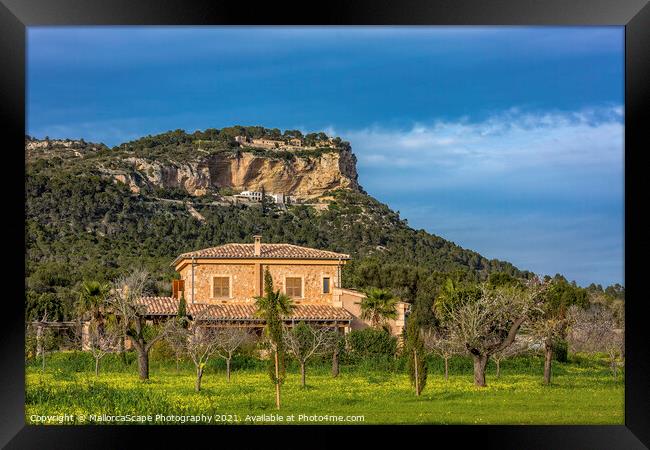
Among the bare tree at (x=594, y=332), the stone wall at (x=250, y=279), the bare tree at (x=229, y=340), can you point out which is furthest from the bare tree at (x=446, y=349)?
the stone wall at (x=250, y=279)

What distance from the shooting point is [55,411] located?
1016cm

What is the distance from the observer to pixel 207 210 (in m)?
29.8

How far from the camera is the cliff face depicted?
30234 millimetres

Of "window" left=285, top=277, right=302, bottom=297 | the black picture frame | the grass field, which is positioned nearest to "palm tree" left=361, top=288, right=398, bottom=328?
"window" left=285, top=277, right=302, bottom=297

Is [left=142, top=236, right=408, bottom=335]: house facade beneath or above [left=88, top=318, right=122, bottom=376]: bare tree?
above

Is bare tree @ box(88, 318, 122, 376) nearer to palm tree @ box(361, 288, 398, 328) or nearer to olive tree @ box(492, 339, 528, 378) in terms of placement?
palm tree @ box(361, 288, 398, 328)

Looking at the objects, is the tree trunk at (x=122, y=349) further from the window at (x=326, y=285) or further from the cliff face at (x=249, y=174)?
the cliff face at (x=249, y=174)

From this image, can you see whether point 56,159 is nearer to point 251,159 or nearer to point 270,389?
point 251,159

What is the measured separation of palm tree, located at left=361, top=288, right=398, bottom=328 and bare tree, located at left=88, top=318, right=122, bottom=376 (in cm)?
551

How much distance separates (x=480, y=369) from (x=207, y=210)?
1690cm

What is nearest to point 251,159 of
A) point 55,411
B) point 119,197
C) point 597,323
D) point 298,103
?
point 119,197

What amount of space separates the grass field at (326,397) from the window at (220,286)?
12.8 feet

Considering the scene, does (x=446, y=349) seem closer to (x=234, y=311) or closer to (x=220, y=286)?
(x=234, y=311)

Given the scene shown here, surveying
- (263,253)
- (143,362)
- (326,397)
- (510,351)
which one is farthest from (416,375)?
(263,253)
